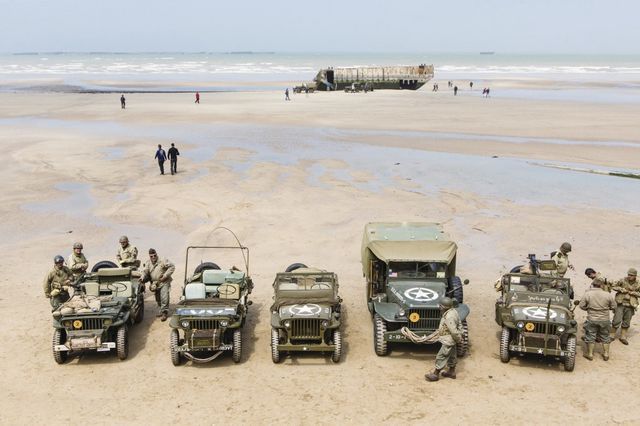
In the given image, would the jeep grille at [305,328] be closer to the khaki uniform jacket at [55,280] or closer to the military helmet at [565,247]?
the khaki uniform jacket at [55,280]

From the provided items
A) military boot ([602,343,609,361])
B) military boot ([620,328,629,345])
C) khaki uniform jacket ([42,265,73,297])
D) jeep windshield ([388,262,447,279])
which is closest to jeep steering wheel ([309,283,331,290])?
jeep windshield ([388,262,447,279])

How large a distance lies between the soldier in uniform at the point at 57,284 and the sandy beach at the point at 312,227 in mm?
790

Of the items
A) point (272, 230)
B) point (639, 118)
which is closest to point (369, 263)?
point (272, 230)

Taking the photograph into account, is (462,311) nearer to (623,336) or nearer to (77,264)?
(623,336)

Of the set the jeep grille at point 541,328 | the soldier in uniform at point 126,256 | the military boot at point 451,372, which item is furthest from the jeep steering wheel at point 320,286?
the soldier in uniform at point 126,256

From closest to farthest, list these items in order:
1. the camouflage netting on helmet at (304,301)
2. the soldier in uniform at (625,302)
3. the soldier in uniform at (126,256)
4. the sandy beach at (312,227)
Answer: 1. the sandy beach at (312,227)
2. the camouflage netting on helmet at (304,301)
3. the soldier in uniform at (625,302)
4. the soldier in uniform at (126,256)

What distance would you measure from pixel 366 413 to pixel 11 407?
6.06 meters

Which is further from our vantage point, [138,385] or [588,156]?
[588,156]

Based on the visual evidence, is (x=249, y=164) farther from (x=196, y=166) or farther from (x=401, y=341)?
(x=401, y=341)

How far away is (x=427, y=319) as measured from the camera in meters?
11.6

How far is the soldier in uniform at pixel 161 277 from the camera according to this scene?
13648mm

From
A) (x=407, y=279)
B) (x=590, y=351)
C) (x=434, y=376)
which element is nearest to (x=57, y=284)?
(x=407, y=279)

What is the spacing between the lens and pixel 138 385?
10.8 metres

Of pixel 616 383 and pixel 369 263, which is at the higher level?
pixel 369 263
